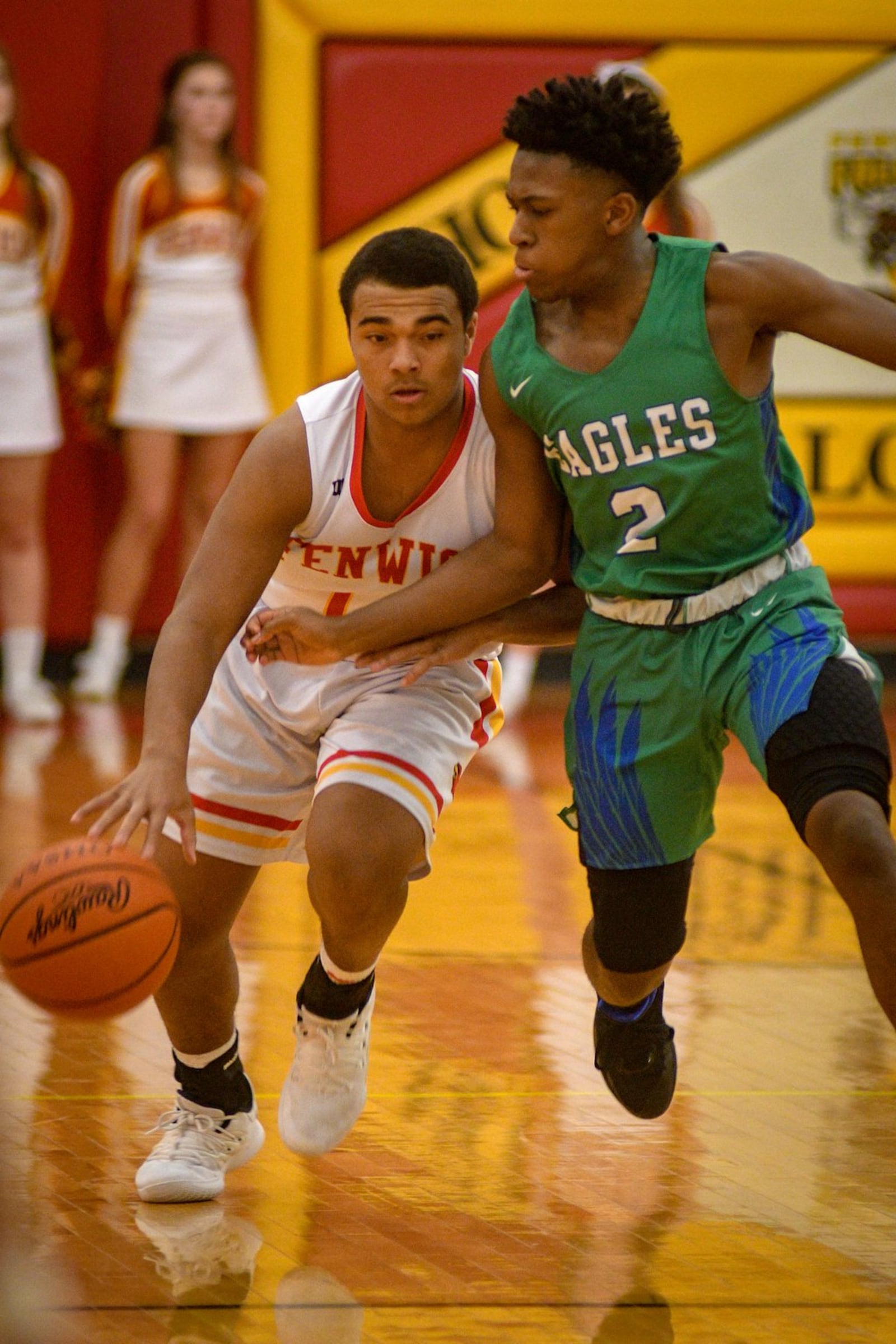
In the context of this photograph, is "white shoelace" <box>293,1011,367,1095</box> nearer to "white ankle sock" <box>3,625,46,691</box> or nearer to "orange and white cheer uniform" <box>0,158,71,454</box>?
"white ankle sock" <box>3,625,46,691</box>

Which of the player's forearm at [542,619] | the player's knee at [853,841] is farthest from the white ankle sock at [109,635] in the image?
the player's knee at [853,841]

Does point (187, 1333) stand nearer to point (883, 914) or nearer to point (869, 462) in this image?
point (883, 914)

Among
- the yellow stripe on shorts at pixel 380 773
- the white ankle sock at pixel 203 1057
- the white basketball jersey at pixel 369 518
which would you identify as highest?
the white basketball jersey at pixel 369 518

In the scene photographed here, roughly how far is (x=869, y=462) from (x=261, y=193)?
3304 millimetres

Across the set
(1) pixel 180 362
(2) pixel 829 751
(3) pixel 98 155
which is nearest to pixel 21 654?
(1) pixel 180 362

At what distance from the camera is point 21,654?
359 inches

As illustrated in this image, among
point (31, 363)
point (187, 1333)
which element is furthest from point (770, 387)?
point (31, 363)

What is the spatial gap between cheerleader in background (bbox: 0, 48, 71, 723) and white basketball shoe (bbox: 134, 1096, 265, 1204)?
18.1ft

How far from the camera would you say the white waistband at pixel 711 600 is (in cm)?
335

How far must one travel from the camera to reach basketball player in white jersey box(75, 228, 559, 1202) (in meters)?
3.35

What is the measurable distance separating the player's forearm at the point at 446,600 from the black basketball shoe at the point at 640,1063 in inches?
33.1

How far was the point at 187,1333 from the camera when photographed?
2785 millimetres

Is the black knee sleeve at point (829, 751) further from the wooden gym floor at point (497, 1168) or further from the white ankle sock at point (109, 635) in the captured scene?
the white ankle sock at point (109, 635)

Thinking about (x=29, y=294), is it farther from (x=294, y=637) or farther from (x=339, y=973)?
(x=339, y=973)
